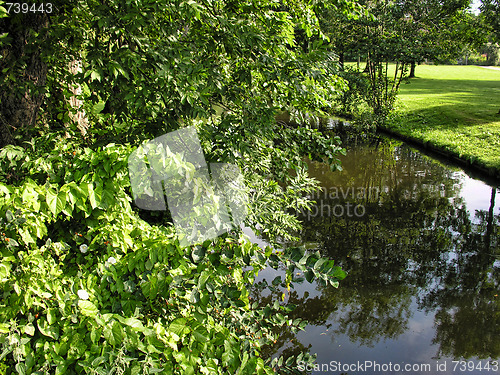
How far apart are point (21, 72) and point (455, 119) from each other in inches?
725

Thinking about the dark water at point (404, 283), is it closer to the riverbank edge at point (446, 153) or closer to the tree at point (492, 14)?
the riverbank edge at point (446, 153)

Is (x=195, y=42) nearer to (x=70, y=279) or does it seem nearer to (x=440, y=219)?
(x=70, y=279)

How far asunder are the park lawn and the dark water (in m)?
2.51

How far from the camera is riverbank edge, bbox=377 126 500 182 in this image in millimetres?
11320

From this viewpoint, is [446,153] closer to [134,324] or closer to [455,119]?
[455,119]

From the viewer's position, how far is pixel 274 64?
3514 mm

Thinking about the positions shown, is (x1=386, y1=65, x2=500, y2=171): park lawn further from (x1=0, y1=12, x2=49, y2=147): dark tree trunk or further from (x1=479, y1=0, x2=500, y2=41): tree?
(x1=0, y1=12, x2=49, y2=147): dark tree trunk

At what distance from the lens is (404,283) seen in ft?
20.2

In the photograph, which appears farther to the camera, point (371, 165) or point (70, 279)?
point (371, 165)

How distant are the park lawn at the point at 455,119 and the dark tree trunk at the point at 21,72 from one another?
11704mm

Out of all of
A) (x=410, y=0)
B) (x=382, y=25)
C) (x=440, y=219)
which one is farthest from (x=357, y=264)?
(x=410, y=0)

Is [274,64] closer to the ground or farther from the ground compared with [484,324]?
farther from the ground

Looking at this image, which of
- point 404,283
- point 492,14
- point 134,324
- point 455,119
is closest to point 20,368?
point 134,324

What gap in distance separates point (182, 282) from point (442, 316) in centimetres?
472
